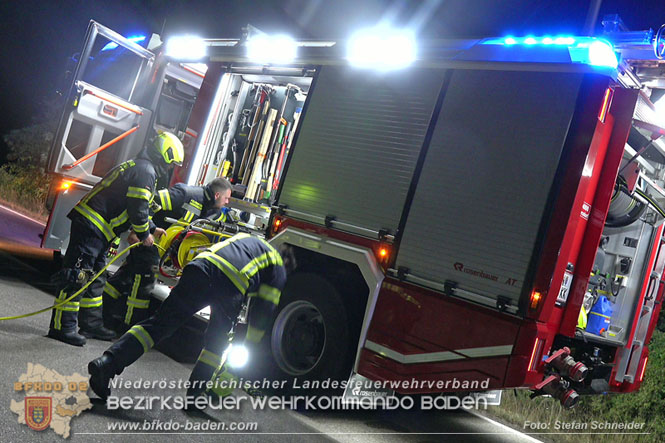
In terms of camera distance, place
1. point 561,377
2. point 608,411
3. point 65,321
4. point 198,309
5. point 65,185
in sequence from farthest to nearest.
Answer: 1. point 65,185
2. point 608,411
3. point 65,321
4. point 561,377
5. point 198,309

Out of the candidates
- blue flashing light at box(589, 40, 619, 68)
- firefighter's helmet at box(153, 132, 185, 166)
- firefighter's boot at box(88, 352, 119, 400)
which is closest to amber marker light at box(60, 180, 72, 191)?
firefighter's helmet at box(153, 132, 185, 166)

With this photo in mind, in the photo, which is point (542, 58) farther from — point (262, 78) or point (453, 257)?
point (262, 78)

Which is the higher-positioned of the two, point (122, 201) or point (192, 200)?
point (192, 200)

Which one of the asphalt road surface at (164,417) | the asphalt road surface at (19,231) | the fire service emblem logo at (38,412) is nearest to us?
the fire service emblem logo at (38,412)

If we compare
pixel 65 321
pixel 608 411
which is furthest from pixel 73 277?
pixel 608 411

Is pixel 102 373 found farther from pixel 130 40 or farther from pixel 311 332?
pixel 130 40

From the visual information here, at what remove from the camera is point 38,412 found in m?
3.42

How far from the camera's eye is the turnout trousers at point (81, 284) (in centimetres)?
491

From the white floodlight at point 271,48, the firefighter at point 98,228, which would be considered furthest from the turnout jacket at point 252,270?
the white floodlight at point 271,48

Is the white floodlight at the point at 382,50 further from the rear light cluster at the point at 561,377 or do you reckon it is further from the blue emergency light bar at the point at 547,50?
the rear light cluster at the point at 561,377

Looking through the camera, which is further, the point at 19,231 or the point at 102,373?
the point at 19,231

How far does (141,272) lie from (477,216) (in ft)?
9.34

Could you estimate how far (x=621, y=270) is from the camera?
235 inches

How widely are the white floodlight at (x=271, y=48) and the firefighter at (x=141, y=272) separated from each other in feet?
4.66
